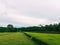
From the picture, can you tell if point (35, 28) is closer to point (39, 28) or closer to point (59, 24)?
point (39, 28)

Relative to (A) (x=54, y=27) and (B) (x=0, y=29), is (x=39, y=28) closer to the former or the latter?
(A) (x=54, y=27)

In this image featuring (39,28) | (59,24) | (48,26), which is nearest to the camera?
(59,24)

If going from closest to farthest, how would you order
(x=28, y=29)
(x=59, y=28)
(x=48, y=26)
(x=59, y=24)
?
1. (x=59, y=28)
2. (x=59, y=24)
3. (x=48, y=26)
4. (x=28, y=29)

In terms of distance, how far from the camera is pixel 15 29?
436ft

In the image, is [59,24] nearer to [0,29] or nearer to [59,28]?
[59,28]

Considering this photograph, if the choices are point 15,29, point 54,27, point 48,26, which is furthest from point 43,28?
point 15,29

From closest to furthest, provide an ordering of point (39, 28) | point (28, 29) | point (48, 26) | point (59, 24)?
point (59, 24) < point (48, 26) < point (39, 28) < point (28, 29)

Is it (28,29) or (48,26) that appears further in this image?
(28,29)

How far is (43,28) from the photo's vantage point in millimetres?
114562

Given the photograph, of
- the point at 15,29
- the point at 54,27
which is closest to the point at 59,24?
the point at 54,27

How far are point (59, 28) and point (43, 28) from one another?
18215 millimetres

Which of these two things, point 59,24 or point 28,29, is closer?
point 59,24

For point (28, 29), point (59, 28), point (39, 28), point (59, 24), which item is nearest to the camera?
point (59, 28)

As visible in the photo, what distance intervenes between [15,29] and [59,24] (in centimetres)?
3873
